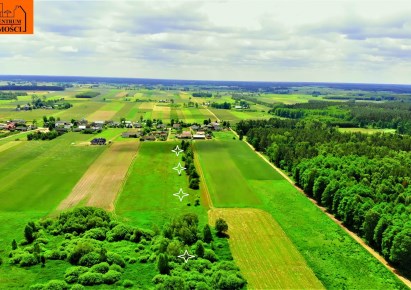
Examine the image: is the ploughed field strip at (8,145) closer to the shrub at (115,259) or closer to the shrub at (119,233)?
the shrub at (119,233)

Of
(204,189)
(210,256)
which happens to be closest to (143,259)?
(210,256)

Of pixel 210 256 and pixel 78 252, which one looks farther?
pixel 210 256

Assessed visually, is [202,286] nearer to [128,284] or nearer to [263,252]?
[128,284]

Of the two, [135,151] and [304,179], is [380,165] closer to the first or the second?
[304,179]


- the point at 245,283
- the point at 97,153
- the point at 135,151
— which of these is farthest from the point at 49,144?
the point at 245,283

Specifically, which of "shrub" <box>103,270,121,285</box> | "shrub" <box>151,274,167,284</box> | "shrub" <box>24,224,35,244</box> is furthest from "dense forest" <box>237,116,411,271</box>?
"shrub" <box>24,224,35,244</box>

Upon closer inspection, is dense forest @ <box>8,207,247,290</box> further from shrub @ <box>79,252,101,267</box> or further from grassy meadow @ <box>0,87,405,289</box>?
grassy meadow @ <box>0,87,405,289</box>

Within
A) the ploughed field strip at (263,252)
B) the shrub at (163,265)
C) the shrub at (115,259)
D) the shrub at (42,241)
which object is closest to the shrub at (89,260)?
the shrub at (115,259)
